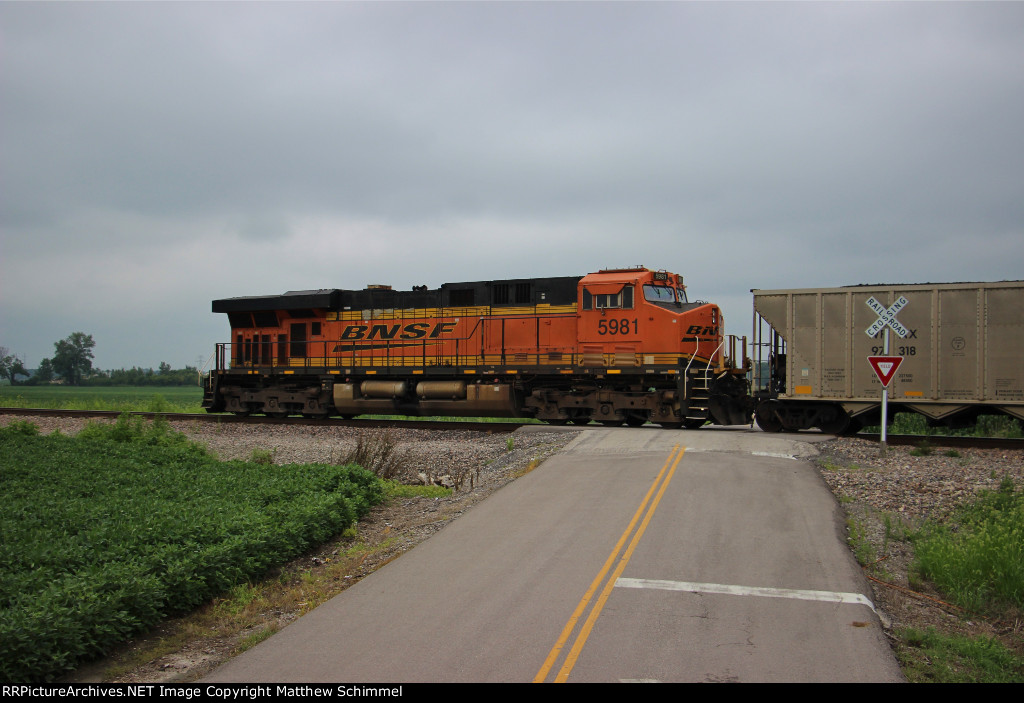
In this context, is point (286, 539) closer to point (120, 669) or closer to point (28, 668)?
point (120, 669)

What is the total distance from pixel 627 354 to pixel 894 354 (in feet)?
20.1

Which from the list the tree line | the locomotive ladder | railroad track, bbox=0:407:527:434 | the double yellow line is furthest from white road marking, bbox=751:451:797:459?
the tree line

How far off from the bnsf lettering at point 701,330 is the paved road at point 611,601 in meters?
7.82

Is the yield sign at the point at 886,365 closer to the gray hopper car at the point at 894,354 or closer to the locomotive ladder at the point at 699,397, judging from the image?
the gray hopper car at the point at 894,354

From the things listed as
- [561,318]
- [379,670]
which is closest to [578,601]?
[379,670]

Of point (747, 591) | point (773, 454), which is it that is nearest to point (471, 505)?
point (747, 591)

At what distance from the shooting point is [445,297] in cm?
2162

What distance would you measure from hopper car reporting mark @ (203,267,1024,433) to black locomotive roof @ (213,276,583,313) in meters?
0.04

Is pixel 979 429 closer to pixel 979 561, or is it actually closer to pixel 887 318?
pixel 887 318

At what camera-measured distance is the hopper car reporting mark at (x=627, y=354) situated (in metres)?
16.6

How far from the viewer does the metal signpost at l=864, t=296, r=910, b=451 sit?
562 inches

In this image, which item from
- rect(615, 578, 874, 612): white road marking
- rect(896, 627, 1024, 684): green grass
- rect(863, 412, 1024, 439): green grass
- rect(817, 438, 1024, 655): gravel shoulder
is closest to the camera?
rect(896, 627, 1024, 684): green grass

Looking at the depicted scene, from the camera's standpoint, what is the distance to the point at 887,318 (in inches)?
597

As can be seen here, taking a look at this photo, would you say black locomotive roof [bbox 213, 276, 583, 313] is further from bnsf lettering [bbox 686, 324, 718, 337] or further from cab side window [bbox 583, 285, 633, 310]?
bnsf lettering [bbox 686, 324, 718, 337]
